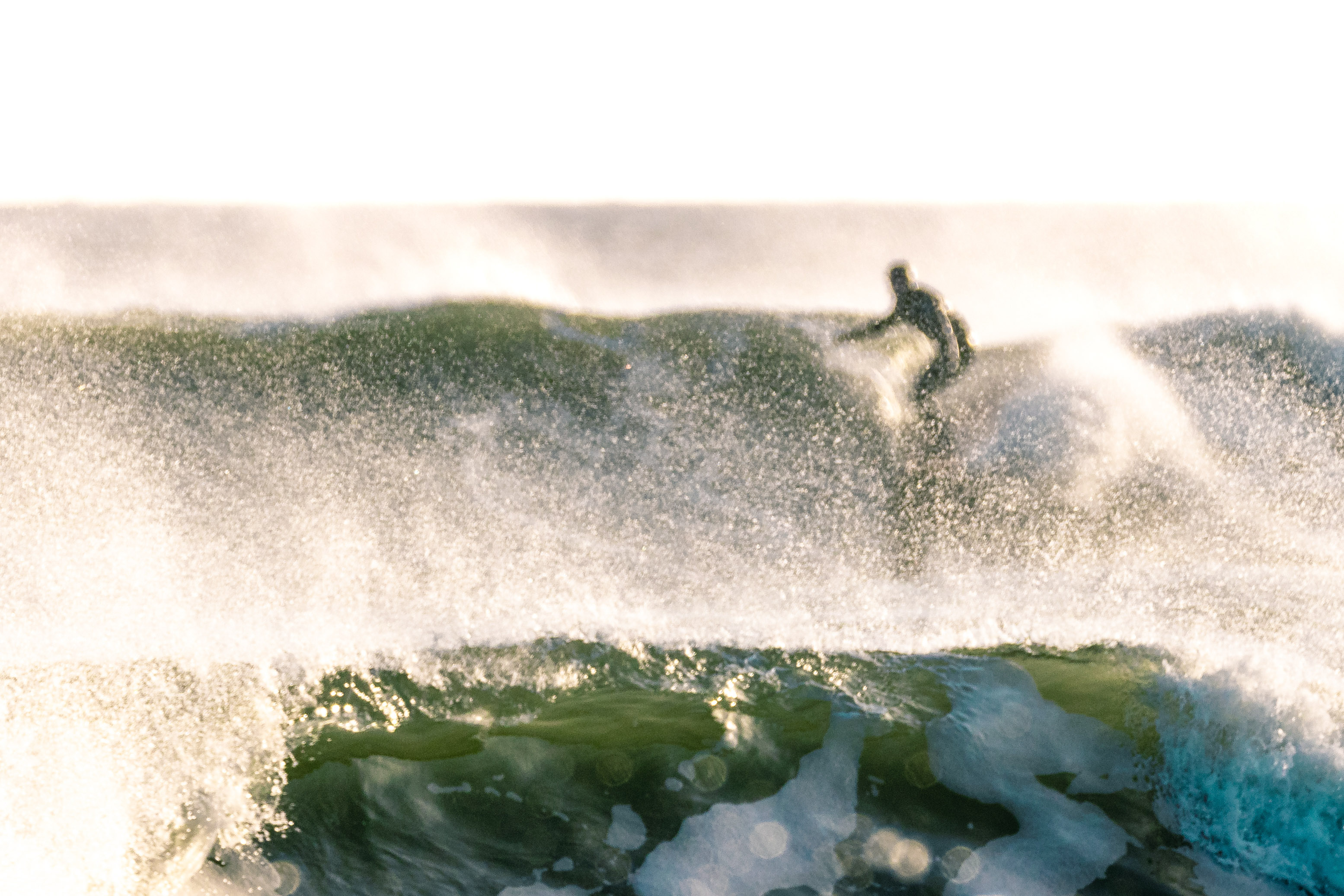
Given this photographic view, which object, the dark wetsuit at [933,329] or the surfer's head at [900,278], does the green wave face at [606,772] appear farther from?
the surfer's head at [900,278]

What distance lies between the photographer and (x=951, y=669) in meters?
3.43

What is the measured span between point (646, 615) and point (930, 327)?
1.97 metres

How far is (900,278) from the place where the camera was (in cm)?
381

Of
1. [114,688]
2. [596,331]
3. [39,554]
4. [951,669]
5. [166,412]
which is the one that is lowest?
[114,688]

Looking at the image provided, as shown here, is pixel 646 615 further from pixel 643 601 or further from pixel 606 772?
pixel 606 772

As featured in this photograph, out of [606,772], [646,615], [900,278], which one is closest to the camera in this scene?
[606,772]

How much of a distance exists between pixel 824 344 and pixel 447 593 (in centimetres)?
223

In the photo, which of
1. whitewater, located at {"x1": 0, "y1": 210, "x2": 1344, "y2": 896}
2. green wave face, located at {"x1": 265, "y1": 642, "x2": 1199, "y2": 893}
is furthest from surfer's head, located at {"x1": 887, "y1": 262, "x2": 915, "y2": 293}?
green wave face, located at {"x1": 265, "y1": 642, "x2": 1199, "y2": 893}

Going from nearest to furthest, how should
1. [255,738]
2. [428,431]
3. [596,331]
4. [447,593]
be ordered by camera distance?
[255,738], [447,593], [428,431], [596,331]

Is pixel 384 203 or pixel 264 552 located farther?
pixel 384 203

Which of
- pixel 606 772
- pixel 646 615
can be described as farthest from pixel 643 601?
pixel 606 772

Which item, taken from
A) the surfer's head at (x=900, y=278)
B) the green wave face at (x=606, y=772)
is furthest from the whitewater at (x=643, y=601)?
the surfer's head at (x=900, y=278)

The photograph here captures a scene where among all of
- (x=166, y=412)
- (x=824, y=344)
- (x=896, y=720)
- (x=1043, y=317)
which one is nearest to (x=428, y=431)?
(x=166, y=412)

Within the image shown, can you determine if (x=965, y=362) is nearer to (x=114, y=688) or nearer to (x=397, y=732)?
(x=397, y=732)
